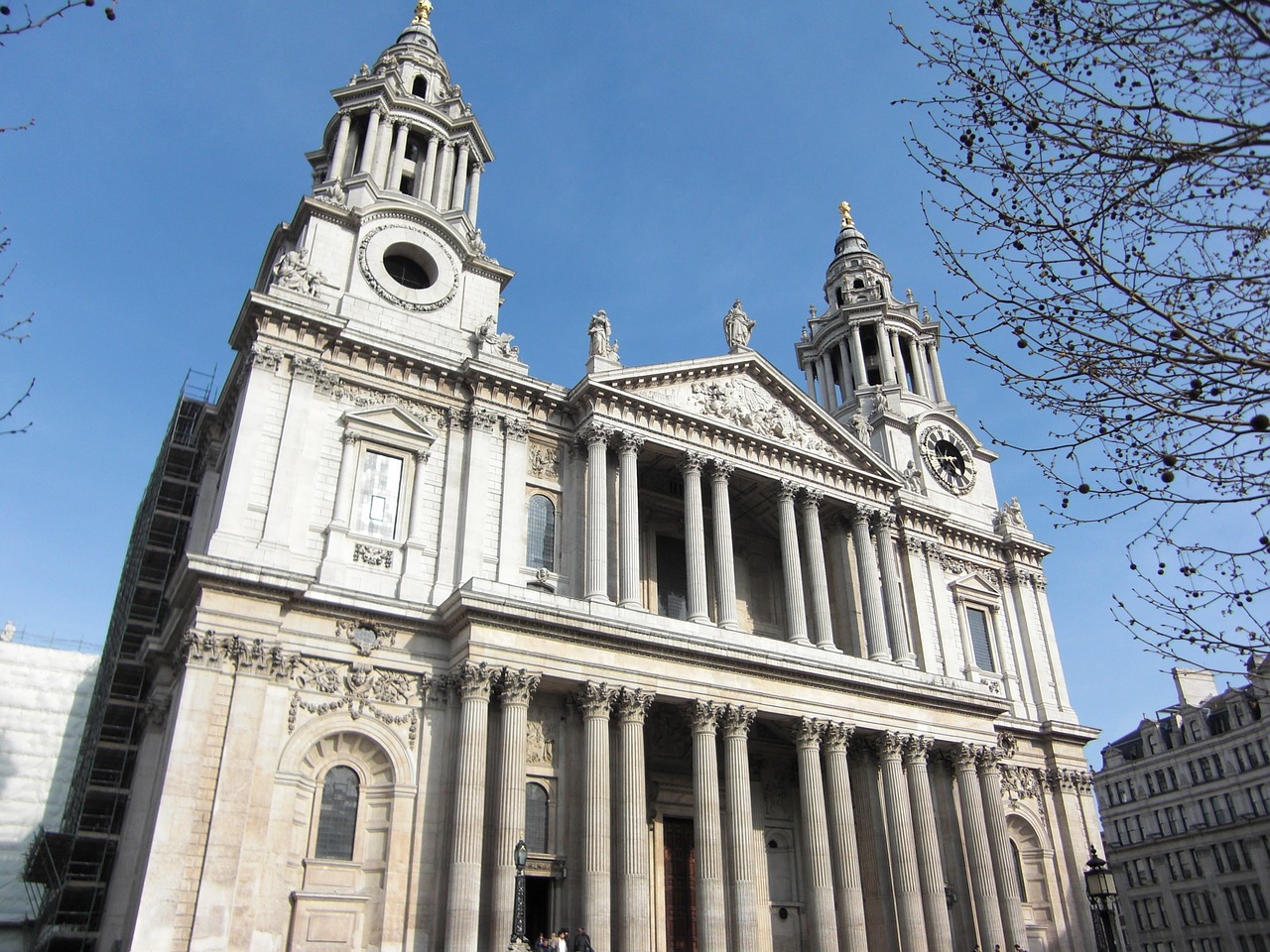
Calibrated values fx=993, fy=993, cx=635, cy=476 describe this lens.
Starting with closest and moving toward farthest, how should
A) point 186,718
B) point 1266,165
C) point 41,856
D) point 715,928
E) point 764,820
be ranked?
1. point 1266,165
2. point 186,718
3. point 715,928
4. point 764,820
5. point 41,856

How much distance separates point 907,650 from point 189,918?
2236 centimetres

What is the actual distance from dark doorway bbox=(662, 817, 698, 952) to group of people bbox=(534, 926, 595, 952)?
4909mm

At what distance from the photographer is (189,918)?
19.5 meters

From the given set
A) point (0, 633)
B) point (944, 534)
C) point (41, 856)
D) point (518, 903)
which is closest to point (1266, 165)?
point (518, 903)

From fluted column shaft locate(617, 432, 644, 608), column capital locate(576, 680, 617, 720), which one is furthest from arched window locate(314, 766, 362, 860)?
fluted column shaft locate(617, 432, 644, 608)

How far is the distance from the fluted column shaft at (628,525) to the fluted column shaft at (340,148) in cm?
1367

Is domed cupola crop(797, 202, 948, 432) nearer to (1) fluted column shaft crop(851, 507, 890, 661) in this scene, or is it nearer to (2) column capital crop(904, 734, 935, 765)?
(1) fluted column shaft crop(851, 507, 890, 661)

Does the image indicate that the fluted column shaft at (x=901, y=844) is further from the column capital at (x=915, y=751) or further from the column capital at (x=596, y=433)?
the column capital at (x=596, y=433)

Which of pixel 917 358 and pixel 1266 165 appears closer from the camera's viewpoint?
pixel 1266 165

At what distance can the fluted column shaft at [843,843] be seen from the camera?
2600 centimetres

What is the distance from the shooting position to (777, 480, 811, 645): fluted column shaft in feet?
99.5

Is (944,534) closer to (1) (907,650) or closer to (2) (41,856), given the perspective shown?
(1) (907,650)

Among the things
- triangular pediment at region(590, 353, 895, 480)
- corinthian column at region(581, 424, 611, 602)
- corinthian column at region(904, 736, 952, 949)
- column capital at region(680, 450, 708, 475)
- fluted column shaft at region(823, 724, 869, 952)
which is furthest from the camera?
triangular pediment at region(590, 353, 895, 480)

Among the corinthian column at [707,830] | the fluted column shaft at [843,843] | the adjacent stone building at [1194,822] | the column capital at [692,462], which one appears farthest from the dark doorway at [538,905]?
the adjacent stone building at [1194,822]
